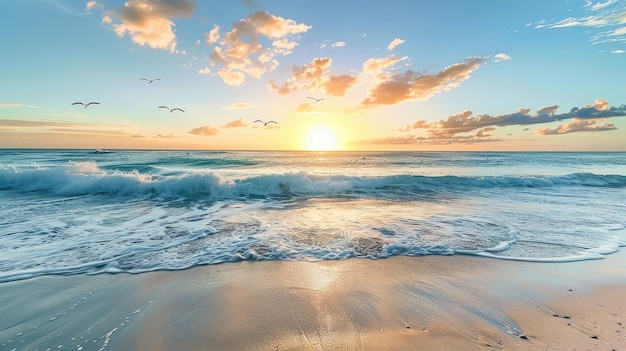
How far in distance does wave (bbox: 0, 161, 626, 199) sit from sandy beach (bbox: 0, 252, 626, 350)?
9.74 metres

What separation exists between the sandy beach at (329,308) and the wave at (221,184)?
383 inches

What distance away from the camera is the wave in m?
14.5

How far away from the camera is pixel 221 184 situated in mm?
15242

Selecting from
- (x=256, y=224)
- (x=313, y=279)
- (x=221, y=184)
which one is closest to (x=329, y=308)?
(x=313, y=279)

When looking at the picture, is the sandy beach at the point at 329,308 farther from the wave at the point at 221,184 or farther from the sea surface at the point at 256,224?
the wave at the point at 221,184

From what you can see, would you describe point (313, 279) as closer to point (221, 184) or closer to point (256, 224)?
point (256, 224)

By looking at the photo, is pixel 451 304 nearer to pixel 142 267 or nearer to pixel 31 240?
pixel 142 267

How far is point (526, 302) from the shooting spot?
383cm

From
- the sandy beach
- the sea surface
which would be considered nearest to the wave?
the sea surface

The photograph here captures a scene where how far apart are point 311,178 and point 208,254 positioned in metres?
12.7

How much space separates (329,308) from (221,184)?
12.8 m

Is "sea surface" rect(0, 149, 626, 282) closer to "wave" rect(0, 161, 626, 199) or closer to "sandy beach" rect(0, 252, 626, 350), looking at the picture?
"wave" rect(0, 161, 626, 199)

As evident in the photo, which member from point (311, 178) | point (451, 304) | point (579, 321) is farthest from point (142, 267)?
point (311, 178)

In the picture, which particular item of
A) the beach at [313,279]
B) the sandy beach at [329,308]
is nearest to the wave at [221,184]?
the beach at [313,279]
